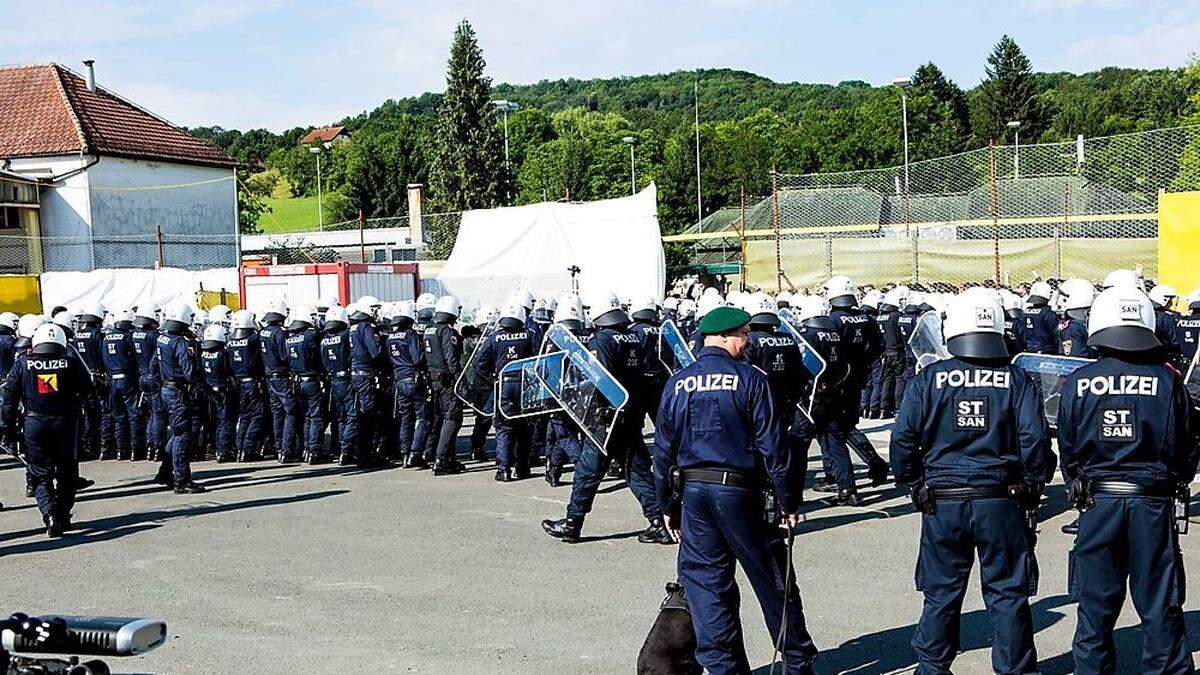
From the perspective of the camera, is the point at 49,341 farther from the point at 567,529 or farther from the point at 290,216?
the point at 290,216

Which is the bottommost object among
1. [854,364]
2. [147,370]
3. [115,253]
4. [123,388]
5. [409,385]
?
[123,388]

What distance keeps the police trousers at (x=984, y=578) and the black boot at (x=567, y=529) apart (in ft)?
13.5

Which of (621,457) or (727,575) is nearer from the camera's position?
(727,575)

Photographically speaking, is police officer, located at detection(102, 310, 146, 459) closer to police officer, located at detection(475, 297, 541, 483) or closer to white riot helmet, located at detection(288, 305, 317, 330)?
white riot helmet, located at detection(288, 305, 317, 330)

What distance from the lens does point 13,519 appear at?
37.4 ft

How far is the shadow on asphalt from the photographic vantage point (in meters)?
10.2

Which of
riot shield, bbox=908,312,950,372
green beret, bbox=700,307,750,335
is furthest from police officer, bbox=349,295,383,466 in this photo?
green beret, bbox=700,307,750,335

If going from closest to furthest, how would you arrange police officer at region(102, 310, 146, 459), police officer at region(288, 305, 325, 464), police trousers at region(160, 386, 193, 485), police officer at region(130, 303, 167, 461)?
1. police trousers at region(160, 386, 193, 485)
2. police officer at region(288, 305, 325, 464)
3. police officer at region(130, 303, 167, 461)
4. police officer at region(102, 310, 146, 459)

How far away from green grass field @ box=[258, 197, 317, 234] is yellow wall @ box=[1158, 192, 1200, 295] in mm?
71148

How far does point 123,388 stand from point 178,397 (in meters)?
2.91

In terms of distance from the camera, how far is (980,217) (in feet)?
79.4

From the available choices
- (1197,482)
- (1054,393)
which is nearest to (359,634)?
(1054,393)

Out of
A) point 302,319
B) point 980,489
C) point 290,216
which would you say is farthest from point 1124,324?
point 290,216

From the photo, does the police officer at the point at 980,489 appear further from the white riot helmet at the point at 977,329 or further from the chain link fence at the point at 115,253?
the chain link fence at the point at 115,253
